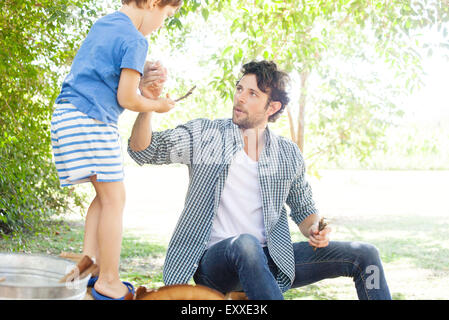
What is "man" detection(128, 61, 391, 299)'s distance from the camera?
1.67m

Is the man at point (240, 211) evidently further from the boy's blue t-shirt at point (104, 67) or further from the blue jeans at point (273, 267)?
the boy's blue t-shirt at point (104, 67)

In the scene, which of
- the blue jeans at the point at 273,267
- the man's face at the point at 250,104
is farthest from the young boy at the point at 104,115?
the man's face at the point at 250,104

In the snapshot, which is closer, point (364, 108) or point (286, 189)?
point (286, 189)

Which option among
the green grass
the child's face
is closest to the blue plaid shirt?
the child's face

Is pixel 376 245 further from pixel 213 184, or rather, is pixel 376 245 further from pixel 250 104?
pixel 213 184

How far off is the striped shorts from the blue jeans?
1.32 feet

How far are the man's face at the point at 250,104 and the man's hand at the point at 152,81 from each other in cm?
48

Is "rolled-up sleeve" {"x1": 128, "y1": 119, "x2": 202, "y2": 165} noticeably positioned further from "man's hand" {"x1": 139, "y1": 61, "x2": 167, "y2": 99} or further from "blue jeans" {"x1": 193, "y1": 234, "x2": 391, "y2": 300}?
"blue jeans" {"x1": 193, "y1": 234, "x2": 391, "y2": 300}

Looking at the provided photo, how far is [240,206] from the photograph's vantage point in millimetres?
1819

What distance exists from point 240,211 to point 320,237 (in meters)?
0.29
